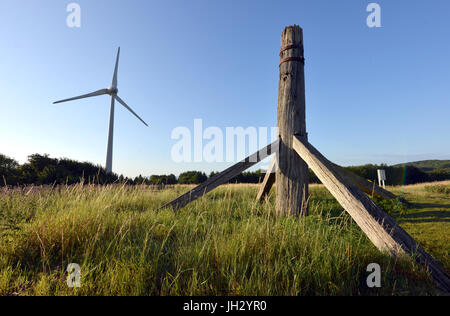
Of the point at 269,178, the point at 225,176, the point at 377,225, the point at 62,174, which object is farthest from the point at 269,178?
the point at 62,174

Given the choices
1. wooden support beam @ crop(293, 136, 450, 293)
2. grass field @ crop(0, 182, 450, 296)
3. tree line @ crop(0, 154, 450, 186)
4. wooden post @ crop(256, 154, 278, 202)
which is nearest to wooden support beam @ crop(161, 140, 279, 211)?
wooden post @ crop(256, 154, 278, 202)

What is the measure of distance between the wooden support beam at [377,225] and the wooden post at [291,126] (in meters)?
0.62

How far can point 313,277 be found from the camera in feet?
5.43

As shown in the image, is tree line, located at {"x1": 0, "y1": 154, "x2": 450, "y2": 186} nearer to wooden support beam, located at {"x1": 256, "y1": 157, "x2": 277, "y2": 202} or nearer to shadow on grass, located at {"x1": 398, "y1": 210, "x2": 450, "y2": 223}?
wooden support beam, located at {"x1": 256, "y1": 157, "x2": 277, "y2": 202}

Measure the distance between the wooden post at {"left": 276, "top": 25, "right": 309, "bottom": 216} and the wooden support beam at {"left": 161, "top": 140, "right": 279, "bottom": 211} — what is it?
0.33 meters

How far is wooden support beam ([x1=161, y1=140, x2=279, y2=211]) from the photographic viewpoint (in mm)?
3160

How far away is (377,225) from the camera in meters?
1.91

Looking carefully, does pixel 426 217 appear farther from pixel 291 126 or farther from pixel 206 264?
pixel 206 264

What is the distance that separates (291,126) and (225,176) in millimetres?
1330

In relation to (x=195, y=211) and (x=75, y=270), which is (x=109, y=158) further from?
(x=75, y=270)

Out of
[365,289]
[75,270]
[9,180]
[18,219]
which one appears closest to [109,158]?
[9,180]

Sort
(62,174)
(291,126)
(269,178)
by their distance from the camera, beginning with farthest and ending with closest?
(62,174), (269,178), (291,126)
